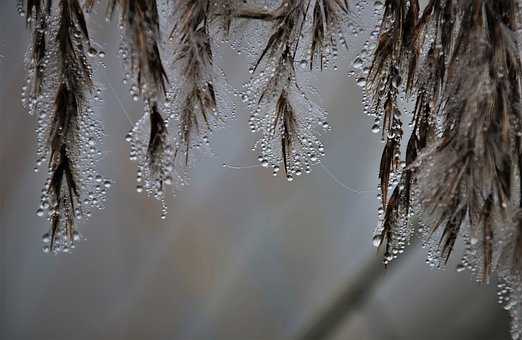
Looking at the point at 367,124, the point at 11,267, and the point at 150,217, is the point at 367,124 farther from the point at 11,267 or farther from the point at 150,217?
the point at 11,267

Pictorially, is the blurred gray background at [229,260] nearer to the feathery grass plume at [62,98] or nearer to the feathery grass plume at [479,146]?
the feathery grass plume at [62,98]

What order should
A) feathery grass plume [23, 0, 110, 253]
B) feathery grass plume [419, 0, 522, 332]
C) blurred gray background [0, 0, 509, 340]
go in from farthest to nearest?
blurred gray background [0, 0, 509, 340], feathery grass plume [23, 0, 110, 253], feathery grass plume [419, 0, 522, 332]

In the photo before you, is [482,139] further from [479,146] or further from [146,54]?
[146,54]

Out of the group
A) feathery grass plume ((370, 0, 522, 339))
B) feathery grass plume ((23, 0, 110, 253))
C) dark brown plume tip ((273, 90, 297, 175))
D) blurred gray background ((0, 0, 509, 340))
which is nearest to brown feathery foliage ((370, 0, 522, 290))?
feathery grass plume ((370, 0, 522, 339))

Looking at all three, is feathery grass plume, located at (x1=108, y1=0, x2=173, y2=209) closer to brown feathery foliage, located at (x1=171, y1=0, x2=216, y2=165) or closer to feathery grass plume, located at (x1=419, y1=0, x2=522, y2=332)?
brown feathery foliage, located at (x1=171, y1=0, x2=216, y2=165)

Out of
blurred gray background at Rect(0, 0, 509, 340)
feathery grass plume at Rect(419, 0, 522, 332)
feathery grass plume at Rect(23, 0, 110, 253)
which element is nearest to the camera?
feathery grass plume at Rect(419, 0, 522, 332)

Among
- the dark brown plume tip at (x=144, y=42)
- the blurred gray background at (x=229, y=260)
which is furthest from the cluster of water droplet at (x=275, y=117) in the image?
the blurred gray background at (x=229, y=260)

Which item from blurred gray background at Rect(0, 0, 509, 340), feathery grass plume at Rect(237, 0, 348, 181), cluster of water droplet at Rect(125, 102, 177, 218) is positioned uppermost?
feathery grass plume at Rect(237, 0, 348, 181)

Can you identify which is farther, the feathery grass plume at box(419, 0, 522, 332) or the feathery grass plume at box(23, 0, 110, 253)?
the feathery grass plume at box(23, 0, 110, 253)
